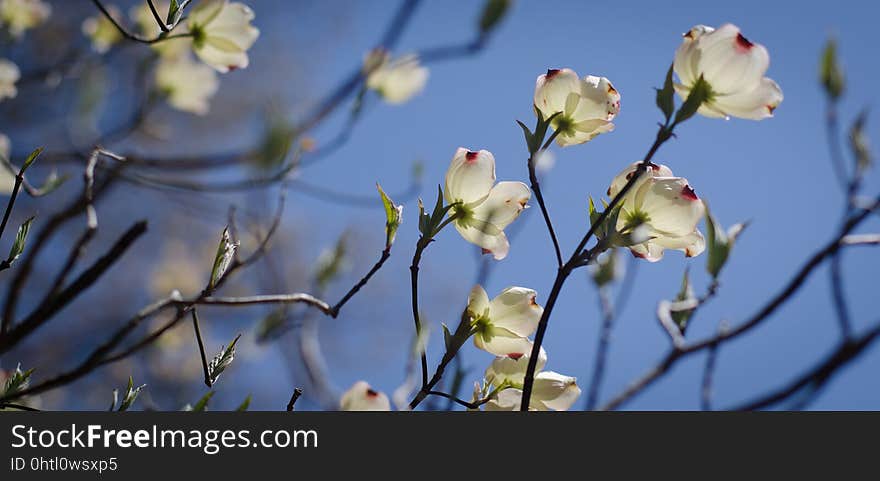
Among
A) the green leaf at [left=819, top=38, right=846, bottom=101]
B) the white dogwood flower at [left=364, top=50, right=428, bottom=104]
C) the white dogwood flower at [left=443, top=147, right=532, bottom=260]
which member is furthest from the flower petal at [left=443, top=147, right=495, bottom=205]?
the white dogwood flower at [left=364, top=50, right=428, bottom=104]

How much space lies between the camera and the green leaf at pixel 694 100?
1.08ft

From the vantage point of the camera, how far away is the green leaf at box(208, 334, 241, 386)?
35cm

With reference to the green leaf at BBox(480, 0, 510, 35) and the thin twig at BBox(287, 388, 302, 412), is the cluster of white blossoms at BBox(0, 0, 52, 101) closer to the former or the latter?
the green leaf at BBox(480, 0, 510, 35)

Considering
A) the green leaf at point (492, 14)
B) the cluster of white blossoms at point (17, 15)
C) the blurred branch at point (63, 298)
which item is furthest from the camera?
the cluster of white blossoms at point (17, 15)

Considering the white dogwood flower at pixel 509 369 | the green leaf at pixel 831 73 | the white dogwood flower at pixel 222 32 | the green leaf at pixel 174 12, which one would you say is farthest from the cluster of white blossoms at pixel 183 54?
the green leaf at pixel 831 73

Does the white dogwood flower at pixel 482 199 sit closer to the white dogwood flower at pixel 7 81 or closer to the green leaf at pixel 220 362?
the green leaf at pixel 220 362

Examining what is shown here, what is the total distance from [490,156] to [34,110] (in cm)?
217

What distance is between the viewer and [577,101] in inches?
14.2

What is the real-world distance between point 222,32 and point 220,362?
304 millimetres

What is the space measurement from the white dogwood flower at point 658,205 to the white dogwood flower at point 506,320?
57 millimetres

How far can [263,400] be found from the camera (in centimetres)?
256

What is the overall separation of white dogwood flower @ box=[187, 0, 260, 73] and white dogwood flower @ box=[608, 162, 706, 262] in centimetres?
33

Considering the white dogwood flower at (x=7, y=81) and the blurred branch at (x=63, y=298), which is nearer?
the blurred branch at (x=63, y=298)
